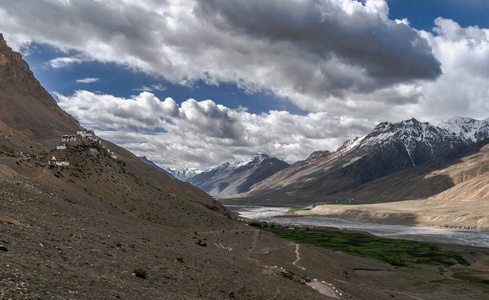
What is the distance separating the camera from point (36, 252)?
65.9 ft

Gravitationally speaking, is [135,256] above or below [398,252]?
above

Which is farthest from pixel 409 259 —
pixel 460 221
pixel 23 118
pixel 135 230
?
pixel 23 118

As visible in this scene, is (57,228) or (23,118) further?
(23,118)

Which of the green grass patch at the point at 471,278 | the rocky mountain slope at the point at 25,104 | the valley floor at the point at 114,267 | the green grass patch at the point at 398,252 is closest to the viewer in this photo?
the valley floor at the point at 114,267

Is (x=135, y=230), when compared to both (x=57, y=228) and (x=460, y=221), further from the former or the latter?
(x=460, y=221)

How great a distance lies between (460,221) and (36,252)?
20509cm

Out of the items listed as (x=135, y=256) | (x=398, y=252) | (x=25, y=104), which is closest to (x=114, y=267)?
(x=135, y=256)

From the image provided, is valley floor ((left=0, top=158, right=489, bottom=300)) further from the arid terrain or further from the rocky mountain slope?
the rocky mountain slope

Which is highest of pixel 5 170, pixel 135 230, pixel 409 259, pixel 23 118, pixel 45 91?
pixel 45 91

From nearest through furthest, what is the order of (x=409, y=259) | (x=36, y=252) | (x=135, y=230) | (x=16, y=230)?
(x=36, y=252), (x=16, y=230), (x=135, y=230), (x=409, y=259)

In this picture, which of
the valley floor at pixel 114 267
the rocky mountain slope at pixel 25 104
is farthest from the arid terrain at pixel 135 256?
the rocky mountain slope at pixel 25 104

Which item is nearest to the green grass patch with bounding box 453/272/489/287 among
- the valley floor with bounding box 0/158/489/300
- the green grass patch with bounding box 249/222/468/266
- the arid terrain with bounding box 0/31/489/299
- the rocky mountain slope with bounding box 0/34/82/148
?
the arid terrain with bounding box 0/31/489/299

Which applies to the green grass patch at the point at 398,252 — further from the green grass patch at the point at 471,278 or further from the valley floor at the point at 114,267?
the valley floor at the point at 114,267

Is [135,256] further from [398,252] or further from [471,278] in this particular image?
[398,252]
